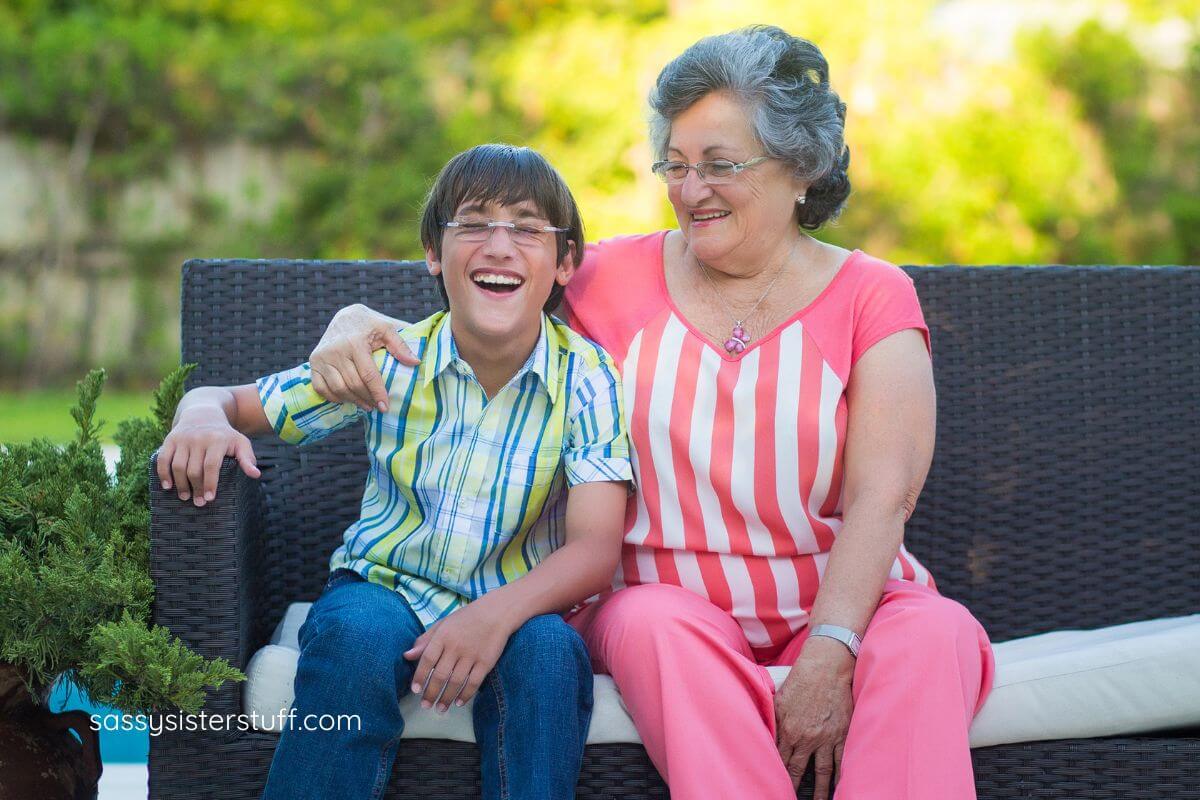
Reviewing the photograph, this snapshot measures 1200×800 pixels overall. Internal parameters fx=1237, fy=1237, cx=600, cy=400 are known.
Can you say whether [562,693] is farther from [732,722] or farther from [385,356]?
[385,356]

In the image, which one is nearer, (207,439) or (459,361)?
(207,439)

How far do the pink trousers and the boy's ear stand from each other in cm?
56

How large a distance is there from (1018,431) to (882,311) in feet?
1.87

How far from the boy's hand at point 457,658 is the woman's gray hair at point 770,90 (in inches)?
34.5

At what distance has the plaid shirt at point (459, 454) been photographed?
198 centimetres

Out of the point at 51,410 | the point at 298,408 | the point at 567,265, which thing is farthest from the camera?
the point at 51,410

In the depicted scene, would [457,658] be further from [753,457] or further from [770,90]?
[770,90]

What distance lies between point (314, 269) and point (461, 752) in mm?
1069

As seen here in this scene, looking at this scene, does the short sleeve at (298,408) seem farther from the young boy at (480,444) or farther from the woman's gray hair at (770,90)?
the woman's gray hair at (770,90)

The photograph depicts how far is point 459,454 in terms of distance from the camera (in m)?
2.00

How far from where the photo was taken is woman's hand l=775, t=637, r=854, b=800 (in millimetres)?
1784

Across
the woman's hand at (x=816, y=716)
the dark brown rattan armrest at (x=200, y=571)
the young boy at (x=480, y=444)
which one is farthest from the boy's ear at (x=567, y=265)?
the woman's hand at (x=816, y=716)

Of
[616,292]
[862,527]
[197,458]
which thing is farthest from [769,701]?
[197,458]

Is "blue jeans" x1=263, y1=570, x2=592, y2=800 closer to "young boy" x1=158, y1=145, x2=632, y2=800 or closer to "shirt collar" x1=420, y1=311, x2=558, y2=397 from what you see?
"young boy" x1=158, y1=145, x2=632, y2=800
